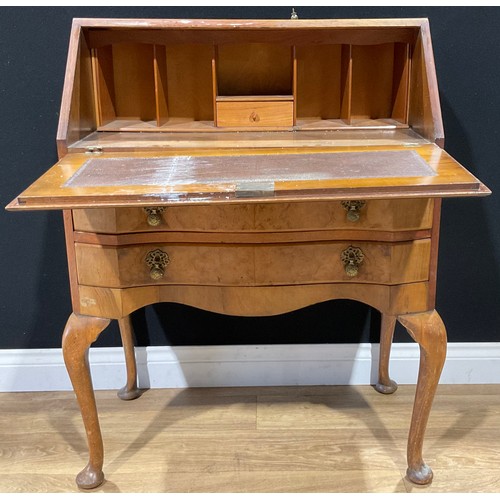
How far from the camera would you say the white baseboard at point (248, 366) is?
231cm

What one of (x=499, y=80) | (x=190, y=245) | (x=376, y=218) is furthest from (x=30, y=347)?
(x=499, y=80)

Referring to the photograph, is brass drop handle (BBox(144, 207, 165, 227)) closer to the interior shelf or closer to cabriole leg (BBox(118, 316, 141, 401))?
the interior shelf

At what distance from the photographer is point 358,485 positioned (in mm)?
1840

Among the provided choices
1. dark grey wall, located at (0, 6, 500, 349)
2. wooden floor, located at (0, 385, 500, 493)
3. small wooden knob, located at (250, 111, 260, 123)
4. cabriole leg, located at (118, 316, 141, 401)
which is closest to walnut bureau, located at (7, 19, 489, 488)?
small wooden knob, located at (250, 111, 260, 123)

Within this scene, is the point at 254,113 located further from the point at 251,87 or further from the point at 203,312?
the point at 203,312

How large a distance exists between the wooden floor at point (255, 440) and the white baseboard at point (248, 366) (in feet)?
0.13

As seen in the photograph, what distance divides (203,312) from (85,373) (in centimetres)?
66

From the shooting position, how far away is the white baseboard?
7.59ft

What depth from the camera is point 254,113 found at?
1.83m

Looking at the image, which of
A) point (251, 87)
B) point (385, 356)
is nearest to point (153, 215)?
point (251, 87)

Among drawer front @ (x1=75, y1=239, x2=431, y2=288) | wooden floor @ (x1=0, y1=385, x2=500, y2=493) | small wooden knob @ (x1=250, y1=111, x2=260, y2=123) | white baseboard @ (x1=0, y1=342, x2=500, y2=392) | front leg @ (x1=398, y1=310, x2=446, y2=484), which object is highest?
small wooden knob @ (x1=250, y1=111, x2=260, y2=123)

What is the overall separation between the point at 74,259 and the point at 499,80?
1.43m

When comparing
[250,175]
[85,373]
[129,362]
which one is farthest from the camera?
[129,362]
